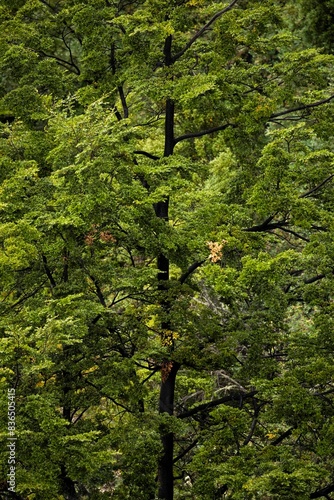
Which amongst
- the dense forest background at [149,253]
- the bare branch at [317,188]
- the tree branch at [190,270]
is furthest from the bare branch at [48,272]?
the bare branch at [317,188]

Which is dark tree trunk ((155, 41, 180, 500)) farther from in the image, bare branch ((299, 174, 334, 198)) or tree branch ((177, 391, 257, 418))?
bare branch ((299, 174, 334, 198))

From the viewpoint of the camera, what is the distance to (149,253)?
962 centimetres

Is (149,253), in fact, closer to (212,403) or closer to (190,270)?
(190,270)

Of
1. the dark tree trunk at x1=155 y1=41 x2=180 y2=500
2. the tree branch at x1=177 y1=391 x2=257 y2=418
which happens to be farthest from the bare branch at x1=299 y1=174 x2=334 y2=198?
the tree branch at x1=177 y1=391 x2=257 y2=418

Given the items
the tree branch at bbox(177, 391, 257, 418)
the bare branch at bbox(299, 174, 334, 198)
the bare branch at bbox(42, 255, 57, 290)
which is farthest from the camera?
the tree branch at bbox(177, 391, 257, 418)

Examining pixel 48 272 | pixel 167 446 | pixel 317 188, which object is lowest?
pixel 167 446

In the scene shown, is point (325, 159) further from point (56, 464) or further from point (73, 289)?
point (56, 464)

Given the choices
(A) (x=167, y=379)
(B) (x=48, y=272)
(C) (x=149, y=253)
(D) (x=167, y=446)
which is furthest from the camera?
(A) (x=167, y=379)

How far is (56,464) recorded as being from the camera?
7.18m

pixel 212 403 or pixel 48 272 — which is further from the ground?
pixel 48 272

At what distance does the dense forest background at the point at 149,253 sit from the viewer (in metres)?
7.81

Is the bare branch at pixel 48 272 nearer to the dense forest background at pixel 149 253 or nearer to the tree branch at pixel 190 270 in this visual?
the dense forest background at pixel 149 253

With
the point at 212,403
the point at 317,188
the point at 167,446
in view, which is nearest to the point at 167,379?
the point at 212,403

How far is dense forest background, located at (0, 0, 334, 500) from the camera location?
781cm
